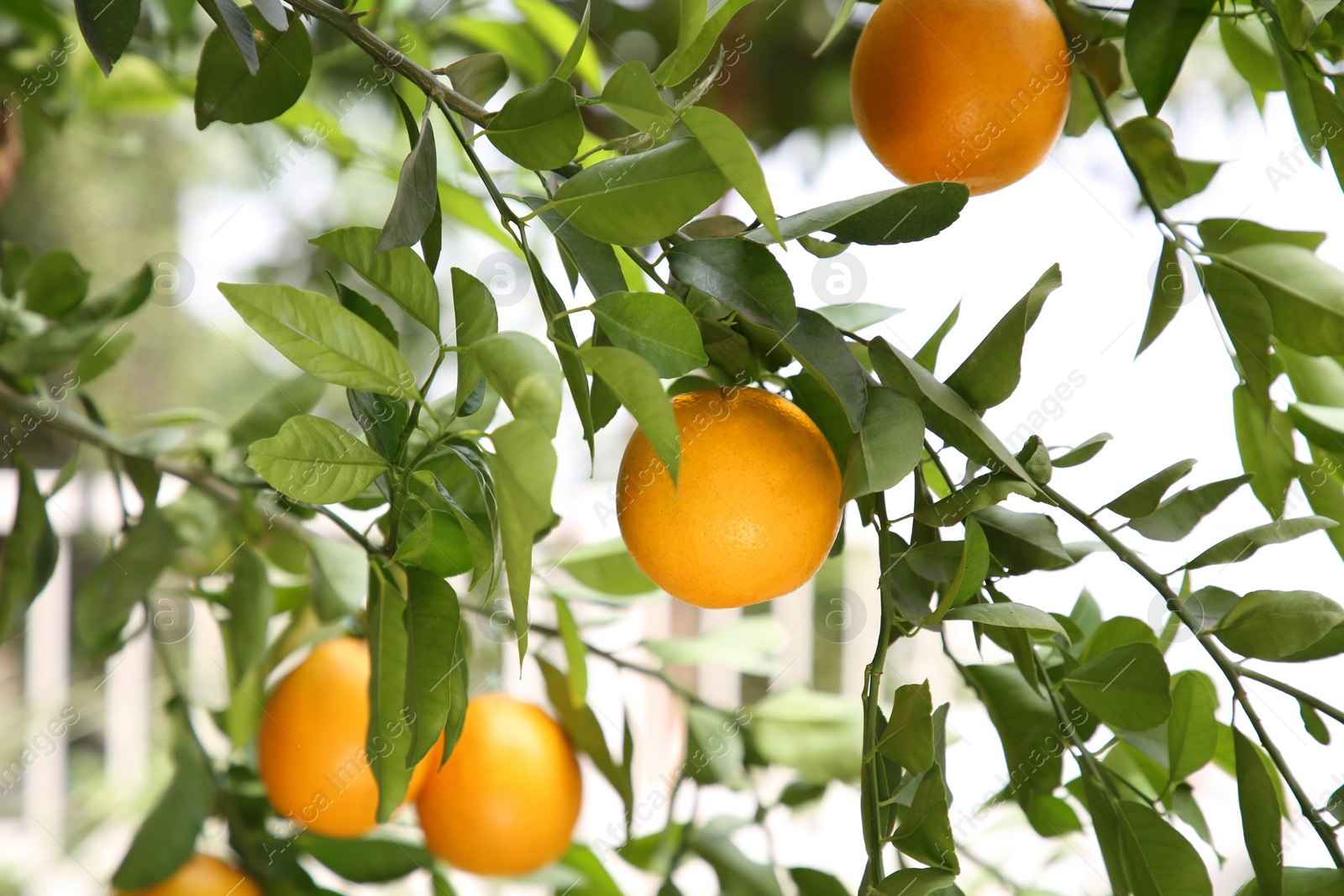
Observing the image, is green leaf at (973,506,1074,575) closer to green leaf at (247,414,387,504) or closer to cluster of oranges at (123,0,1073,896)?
cluster of oranges at (123,0,1073,896)

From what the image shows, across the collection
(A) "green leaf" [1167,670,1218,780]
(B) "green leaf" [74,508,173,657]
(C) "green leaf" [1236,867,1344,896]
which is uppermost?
(A) "green leaf" [1167,670,1218,780]

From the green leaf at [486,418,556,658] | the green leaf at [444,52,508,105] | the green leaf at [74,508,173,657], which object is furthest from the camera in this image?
the green leaf at [74,508,173,657]

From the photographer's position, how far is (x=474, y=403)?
240mm

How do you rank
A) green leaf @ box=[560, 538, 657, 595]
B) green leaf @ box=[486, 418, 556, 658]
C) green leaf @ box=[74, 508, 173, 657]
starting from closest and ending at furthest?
green leaf @ box=[486, 418, 556, 658]
green leaf @ box=[74, 508, 173, 657]
green leaf @ box=[560, 538, 657, 595]

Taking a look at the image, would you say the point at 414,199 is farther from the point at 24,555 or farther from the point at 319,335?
the point at 24,555

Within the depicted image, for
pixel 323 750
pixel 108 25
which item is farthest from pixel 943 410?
pixel 323 750

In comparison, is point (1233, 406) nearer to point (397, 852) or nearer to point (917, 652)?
point (397, 852)

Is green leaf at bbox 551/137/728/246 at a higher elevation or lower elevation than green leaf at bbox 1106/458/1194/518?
higher

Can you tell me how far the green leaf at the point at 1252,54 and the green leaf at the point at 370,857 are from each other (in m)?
0.47

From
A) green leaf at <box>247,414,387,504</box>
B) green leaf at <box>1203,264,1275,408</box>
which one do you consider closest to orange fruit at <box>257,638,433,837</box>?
green leaf at <box>247,414,387,504</box>

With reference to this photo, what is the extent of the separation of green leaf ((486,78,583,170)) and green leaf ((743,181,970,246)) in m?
0.05

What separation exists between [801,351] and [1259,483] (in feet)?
0.60

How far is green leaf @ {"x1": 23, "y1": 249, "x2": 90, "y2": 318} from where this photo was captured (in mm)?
444

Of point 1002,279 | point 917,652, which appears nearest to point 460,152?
point 1002,279
